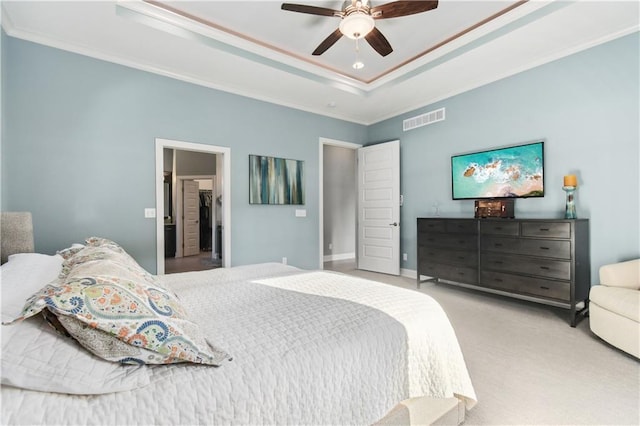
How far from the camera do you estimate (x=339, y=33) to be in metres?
2.73

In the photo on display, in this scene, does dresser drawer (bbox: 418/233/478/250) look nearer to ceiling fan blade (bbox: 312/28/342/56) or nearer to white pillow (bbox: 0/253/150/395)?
ceiling fan blade (bbox: 312/28/342/56)

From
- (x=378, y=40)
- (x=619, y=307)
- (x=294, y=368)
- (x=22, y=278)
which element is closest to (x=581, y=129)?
(x=619, y=307)

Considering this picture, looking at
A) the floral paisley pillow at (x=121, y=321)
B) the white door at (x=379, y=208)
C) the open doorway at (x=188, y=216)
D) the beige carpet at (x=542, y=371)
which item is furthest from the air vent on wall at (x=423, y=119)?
the floral paisley pillow at (x=121, y=321)

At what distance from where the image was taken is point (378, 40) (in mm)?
2787

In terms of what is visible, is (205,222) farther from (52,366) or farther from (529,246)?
(52,366)

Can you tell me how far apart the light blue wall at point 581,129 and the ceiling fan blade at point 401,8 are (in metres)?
2.06

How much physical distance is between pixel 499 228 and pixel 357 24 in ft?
8.61

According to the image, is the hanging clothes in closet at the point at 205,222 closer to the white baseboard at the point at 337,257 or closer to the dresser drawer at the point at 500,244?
the white baseboard at the point at 337,257

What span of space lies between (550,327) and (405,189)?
2.76m

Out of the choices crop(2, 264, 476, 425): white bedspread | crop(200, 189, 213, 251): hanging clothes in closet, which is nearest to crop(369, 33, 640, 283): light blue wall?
crop(2, 264, 476, 425): white bedspread

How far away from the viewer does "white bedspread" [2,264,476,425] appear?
72cm

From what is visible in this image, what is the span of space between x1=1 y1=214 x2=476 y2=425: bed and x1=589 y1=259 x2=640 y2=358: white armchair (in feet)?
5.40

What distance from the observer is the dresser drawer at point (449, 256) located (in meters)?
3.71

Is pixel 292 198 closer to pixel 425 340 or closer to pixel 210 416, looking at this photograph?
pixel 425 340
